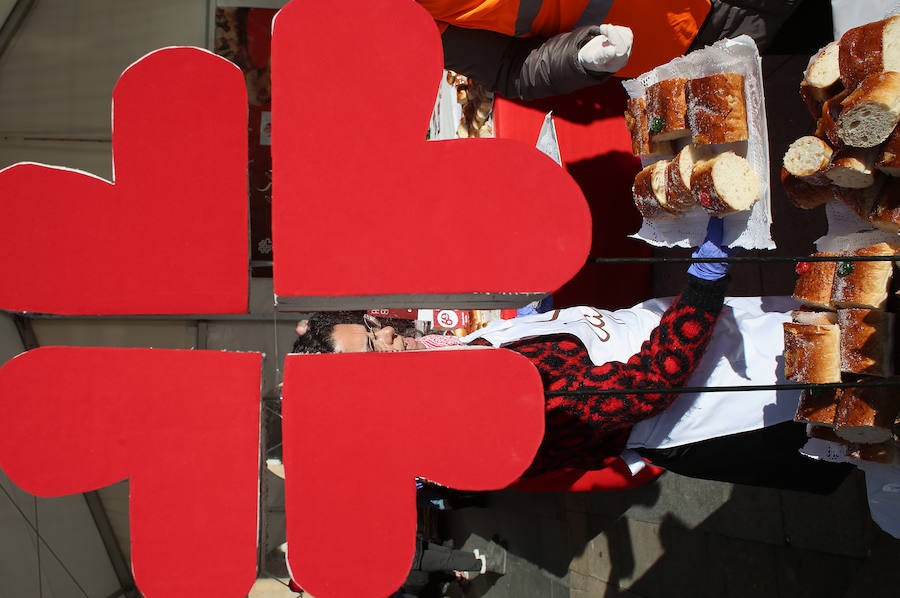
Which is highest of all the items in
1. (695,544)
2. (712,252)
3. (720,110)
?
(720,110)

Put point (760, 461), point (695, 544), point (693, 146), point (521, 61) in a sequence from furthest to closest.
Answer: point (695, 544)
point (521, 61)
point (760, 461)
point (693, 146)

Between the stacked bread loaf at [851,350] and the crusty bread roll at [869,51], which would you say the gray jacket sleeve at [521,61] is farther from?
the stacked bread loaf at [851,350]

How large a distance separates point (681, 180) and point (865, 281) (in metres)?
0.59

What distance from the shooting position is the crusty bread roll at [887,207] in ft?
5.71

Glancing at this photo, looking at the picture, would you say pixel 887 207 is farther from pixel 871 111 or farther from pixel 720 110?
pixel 720 110

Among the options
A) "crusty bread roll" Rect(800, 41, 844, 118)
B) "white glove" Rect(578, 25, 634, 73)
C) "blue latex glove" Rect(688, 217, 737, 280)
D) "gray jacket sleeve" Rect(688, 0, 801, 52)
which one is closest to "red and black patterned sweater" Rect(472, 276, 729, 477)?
"blue latex glove" Rect(688, 217, 737, 280)

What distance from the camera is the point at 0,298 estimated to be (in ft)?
5.37

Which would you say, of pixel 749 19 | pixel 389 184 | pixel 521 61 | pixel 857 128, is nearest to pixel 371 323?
pixel 389 184

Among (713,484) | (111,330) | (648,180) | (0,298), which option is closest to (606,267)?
(648,180)

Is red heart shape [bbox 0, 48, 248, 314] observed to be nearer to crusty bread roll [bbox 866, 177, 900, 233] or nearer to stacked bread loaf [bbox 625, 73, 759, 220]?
stacked bread loaf [bbox 625, 73, 759, 220]

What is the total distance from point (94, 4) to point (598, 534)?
15.0 feet

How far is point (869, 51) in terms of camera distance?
174cm

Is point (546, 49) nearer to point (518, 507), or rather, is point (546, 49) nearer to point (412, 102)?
point (412, 102)

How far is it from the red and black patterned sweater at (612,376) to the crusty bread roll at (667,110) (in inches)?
20.4
